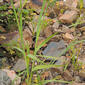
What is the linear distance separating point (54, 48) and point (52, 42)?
0.39ft

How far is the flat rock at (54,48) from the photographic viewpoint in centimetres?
211

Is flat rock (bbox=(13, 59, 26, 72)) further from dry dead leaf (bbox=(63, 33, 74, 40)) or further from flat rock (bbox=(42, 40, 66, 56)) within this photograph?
dry dead leaf (bbox=(63, 33, 74, 40))

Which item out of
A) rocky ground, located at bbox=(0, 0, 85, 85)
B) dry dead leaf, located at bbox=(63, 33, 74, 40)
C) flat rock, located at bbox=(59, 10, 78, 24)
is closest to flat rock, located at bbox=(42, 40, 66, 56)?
rocky ground, located at bbox=(0, 0, 85, 85)

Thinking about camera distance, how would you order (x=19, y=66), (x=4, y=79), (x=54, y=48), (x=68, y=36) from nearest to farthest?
(x=4, y=79) → (x=19, y=66) → (x=54, y=48) → (x=68, y=36)

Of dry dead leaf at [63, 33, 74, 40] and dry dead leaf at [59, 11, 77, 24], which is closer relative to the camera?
dry dead leaf at [63, 33, 74, 40]

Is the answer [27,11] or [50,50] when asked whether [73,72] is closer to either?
[50,50]

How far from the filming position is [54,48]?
2.17 meters

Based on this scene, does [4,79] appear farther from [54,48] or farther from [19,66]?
[54,48]

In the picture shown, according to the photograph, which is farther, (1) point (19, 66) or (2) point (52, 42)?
(2) point (52, 42)

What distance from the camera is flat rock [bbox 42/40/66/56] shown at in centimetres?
211

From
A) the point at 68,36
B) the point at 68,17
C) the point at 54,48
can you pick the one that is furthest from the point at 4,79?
the point at 68,17

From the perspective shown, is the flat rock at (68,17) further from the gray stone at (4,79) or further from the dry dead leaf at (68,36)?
the gray stone at (4,79)

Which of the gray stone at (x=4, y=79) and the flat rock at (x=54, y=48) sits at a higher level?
the flat rock at (x=54, y=48)

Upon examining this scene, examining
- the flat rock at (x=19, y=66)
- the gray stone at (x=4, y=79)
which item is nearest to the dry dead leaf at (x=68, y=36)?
the flat rock at (x=19, y=66)
